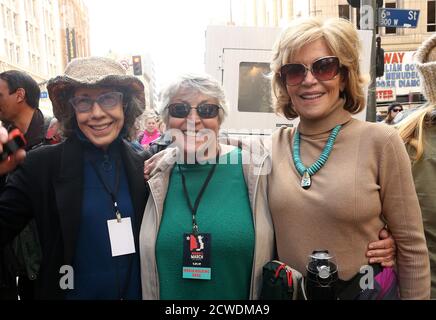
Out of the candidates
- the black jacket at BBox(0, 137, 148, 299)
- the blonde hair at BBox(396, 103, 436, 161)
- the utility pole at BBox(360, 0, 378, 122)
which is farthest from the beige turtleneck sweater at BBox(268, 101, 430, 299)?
the utility pole at BBox(360, 0, 378, 122)

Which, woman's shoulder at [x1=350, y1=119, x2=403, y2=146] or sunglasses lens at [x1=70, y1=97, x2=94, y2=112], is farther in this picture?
sunglasses lens at [x1=70, y1=97, x2=94, y2=112]

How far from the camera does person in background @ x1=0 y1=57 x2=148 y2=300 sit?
72.6 inches

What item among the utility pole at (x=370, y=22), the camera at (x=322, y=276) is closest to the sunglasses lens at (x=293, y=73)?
the camera at (x=322, y=276)

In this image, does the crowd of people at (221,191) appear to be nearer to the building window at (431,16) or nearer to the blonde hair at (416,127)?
the blonde hair at (416,127)

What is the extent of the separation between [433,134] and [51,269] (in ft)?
7.07

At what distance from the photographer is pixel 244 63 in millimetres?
4770

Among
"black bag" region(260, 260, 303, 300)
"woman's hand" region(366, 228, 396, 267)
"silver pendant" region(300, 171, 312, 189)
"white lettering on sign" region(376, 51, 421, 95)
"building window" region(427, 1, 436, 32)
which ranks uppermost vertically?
"building window" region(427, 1, 436, 32)

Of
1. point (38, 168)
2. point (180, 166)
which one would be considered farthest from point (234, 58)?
point (38, 168)

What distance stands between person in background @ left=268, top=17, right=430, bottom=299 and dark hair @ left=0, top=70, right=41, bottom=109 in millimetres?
Answer: 2169

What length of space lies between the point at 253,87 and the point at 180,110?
292 centimetres

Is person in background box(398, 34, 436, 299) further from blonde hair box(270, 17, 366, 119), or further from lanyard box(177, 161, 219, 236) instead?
lanyard box(177, 161, 219, 236)

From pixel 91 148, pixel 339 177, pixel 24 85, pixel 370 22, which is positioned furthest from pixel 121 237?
pixel 370 22

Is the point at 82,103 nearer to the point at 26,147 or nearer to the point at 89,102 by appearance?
the point at 89,102

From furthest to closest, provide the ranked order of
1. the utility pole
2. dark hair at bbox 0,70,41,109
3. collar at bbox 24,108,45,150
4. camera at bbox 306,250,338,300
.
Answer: the utility pole
dark hair at bbox 0,70,41,109
collar at bbox 24,108,45,150
camera at bbox 306,250,338,300
